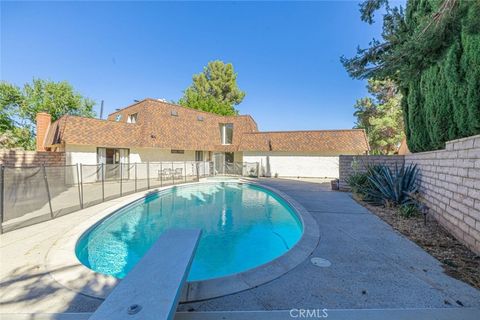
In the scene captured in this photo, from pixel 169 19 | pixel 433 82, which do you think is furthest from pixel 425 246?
pixel 169 19

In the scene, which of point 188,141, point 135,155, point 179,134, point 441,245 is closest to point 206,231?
point 441,245

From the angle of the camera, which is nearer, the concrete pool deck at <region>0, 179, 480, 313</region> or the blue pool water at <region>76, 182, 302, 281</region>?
the concrete pool deck at <region>0, 179, 480, 313</region>

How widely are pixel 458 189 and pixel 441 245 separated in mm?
1277

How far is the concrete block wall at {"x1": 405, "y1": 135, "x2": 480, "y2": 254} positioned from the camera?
4.00 meters

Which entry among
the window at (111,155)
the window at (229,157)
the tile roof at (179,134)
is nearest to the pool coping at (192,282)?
the tile roof at (179,134)

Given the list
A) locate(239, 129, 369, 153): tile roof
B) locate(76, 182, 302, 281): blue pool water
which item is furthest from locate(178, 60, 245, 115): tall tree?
locate(76, 182, 302, 281): blue pool water

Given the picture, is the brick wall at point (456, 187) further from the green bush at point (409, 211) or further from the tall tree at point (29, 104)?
the tall tree at point (29, 104)

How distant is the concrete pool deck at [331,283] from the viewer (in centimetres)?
259

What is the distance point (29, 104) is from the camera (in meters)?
22.8

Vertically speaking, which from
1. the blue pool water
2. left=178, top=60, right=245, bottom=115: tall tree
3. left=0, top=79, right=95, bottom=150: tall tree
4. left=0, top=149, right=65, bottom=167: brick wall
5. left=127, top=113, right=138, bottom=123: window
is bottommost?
the blue pool water

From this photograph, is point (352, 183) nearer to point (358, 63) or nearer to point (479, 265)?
point (358, 63)

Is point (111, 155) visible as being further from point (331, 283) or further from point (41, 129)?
point (331, 283)

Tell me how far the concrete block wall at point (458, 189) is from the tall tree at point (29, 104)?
3073 centimetres

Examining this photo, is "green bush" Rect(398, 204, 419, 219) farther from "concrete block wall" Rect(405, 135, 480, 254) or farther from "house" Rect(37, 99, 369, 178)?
"house" Rect(37, 99, 369, 178)
